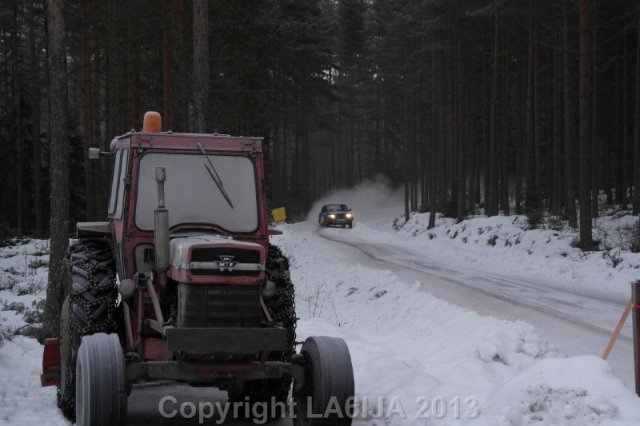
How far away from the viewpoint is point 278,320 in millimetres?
6480

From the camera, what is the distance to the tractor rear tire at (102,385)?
5281 millimetres

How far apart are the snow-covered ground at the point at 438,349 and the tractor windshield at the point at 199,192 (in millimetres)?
2294

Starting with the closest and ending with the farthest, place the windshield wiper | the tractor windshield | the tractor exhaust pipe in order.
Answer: the tractor exhaust pipe → the tractor windshield → the windshield wiper

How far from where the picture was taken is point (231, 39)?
2755cm

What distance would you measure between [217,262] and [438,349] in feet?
18.0

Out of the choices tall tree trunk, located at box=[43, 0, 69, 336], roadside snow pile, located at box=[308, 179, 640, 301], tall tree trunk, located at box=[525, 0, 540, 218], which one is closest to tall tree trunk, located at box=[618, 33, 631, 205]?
roadside snow pile, located at box=[308, 179, 640, 301]

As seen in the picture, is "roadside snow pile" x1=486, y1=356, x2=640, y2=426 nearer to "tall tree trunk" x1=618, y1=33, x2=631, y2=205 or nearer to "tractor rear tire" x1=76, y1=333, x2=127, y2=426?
"tractor rear tire" x1=76, y1=333, x2=127, y2=426

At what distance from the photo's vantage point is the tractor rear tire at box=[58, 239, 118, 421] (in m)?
6.29

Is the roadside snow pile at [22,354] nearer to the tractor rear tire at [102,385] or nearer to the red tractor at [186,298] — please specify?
the red tractor at [186,298]

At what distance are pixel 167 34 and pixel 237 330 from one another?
67.7 ft

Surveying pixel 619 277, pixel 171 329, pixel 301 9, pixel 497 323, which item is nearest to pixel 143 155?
pixel 171 329

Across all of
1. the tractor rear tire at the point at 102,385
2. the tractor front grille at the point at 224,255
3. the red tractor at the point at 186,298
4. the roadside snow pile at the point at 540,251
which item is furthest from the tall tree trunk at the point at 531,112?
the tractor rear tire at the point at 102,385

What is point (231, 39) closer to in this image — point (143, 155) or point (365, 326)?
point (365, 326)

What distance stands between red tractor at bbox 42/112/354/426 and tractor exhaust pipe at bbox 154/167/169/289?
0.01 m
